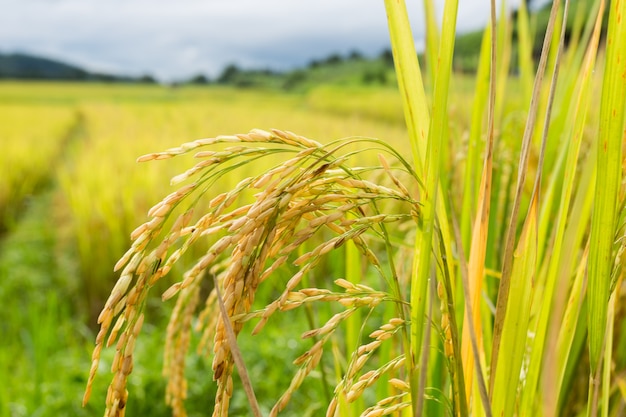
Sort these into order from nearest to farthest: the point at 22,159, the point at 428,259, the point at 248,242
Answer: the point at 248,242 → the point at 428,259 → the point at 22,159

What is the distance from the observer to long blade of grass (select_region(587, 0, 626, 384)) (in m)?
0.67

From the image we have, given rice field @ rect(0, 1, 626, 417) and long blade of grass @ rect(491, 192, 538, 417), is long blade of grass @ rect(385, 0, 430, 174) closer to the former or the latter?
rice field @ rect(0, 1, 626, 417)

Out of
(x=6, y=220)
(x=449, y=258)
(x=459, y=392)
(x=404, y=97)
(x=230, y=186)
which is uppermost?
(x=404, y=97)

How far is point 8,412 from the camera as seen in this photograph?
2.47 m

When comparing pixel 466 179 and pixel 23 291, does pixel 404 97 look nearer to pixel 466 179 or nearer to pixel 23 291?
pixel 466 179

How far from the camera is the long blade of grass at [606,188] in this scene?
67 centimetres

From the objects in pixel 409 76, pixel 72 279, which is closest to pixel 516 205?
pixel 409 76

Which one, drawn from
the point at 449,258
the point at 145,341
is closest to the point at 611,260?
the point at 449,258

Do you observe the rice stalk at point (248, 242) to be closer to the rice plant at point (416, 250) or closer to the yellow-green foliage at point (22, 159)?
the rice plant at point (416, 250)

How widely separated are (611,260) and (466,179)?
409 mm

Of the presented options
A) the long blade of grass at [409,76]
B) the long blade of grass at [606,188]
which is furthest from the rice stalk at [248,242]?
the long blade of grass at [606,188]

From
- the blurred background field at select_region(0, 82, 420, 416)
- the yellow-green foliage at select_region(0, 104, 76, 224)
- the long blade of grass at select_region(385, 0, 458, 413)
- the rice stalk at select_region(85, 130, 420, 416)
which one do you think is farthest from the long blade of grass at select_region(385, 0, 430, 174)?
the yellow-green foliage at select_region(0, 104, 76, 224)

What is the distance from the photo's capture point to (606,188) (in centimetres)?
67

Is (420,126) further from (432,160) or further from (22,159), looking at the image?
(22,159)
